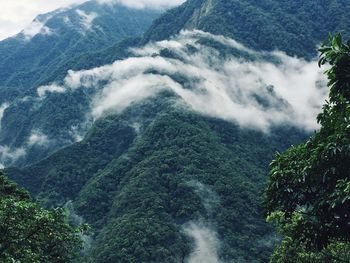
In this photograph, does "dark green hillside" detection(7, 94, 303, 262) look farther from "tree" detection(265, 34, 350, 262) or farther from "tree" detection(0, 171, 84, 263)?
"tree" detection(265, 34, 350, 262)

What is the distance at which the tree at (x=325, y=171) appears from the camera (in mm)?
14312

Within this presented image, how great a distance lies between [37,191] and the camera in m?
162

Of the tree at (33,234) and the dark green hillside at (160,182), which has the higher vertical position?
the dark green hillside at (160,182)

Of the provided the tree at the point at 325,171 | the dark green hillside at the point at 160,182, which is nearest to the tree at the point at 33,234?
the tree at the point at 325,171


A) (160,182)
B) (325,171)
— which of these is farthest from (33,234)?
(160,182)

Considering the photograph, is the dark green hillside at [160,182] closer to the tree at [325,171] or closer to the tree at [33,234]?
the tree at [33,234]

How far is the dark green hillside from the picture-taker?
12569 cm

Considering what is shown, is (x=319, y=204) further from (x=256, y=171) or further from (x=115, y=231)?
(x=256, y=171)

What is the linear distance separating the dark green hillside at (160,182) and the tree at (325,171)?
3914 inches

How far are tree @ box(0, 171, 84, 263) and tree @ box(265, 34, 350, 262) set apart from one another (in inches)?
374

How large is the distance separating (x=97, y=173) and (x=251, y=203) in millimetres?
52184

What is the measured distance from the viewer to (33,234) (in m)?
21.7

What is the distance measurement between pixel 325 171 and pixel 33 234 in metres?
12.7

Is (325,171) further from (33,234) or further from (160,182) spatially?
(160,182)
